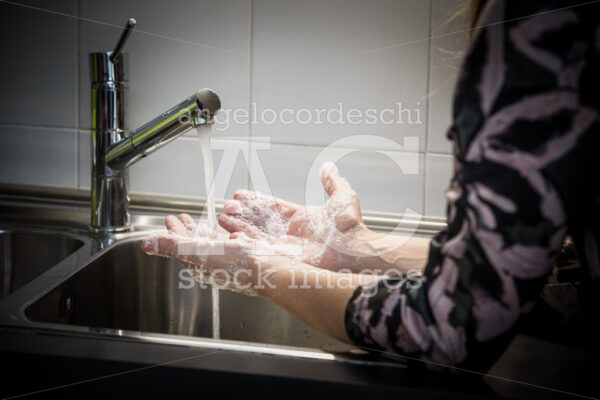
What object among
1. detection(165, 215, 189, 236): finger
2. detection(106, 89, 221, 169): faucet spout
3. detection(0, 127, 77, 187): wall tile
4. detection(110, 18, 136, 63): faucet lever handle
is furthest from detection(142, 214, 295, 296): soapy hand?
detection(0, 127, 77, 187): wall tile

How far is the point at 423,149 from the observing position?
0.55 m

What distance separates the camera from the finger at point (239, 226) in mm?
528

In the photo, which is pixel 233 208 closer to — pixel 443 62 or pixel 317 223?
pixel 317 223

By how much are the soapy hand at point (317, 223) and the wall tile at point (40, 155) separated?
1.05 ft

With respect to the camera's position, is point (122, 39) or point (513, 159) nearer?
point (513, 159)

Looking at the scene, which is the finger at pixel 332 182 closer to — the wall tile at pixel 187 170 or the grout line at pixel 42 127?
the wall tile at pixel 187 170

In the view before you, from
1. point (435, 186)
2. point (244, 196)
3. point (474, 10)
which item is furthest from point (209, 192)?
point (474, 10)

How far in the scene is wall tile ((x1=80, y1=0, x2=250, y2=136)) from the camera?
0.66m

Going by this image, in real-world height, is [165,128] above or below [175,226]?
above

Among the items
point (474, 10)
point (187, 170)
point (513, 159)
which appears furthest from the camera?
point (187, 170)

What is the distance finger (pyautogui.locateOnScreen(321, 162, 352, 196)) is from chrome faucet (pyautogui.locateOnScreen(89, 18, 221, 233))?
0.16 m

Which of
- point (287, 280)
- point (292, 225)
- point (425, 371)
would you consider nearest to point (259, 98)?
point (292, 225)

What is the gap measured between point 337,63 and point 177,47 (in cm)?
23

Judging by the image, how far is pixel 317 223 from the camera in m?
0.55
